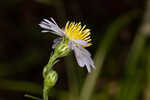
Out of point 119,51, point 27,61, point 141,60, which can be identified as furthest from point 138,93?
point 27,61

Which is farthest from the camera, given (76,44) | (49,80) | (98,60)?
(98,60)

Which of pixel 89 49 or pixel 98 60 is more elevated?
pixel 89 49

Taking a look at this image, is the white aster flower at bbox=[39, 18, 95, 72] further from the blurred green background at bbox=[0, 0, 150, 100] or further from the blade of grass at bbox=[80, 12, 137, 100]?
the blurred green background at bbox=[0, 0, 150, 100]

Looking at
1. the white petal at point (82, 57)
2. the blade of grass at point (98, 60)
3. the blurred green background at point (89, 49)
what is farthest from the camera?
the blurred green background at point (89, 49)

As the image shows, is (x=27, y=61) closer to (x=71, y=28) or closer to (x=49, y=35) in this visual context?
(x=49, y=35)

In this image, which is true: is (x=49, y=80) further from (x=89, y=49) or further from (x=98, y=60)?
(x=89, y=49)

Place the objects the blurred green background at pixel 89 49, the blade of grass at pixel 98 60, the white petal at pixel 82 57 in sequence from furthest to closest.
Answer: the blurred green background at pixel 89 49, the blade of grass at pixel 98 60, the white petal at pixel 82 57

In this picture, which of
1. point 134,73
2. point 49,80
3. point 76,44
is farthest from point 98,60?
point 49,80

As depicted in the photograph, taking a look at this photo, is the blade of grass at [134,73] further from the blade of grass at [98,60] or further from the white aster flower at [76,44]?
the white aster flower at [76,44]

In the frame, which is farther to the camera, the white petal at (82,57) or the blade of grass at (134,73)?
the blade of grass at (134,73)

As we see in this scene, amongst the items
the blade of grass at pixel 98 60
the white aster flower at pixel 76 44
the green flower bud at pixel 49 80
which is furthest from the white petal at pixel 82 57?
the blade of grass at pixel 98 60
